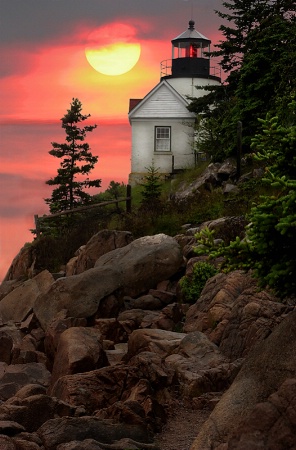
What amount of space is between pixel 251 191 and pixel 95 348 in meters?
14.4

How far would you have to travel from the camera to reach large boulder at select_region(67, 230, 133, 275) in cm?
2761

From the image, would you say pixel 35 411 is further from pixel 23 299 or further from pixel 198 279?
pixel 23 299

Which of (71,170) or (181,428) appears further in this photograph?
(71,170)

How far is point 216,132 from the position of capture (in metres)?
38.9

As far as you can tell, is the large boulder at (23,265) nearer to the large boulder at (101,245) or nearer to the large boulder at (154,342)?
the large boulder at (101,245)

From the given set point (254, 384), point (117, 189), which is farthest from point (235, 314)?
point (117, 189)

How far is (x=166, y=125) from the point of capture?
50.0 m

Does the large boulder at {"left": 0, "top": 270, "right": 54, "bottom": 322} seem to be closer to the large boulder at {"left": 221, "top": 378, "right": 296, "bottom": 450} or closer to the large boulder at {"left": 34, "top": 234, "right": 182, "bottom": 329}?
the large boulder at {"left": 34, "top": 234, "right": 182, "bottom": 329}

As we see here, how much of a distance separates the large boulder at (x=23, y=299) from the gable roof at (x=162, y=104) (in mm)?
23840

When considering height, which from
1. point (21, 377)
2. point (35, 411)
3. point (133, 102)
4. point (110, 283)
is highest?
point (133, 102)

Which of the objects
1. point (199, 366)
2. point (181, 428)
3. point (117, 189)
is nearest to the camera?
point (181, 428)

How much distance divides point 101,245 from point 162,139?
2349 centimetres

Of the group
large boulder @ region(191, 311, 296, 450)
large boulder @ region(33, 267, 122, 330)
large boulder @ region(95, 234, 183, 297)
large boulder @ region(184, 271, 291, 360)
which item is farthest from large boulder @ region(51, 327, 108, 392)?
large boulder @ region(95, 234, 183, 297)

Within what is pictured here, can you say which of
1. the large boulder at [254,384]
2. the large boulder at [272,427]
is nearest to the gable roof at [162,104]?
the large boulder at [254,384]
